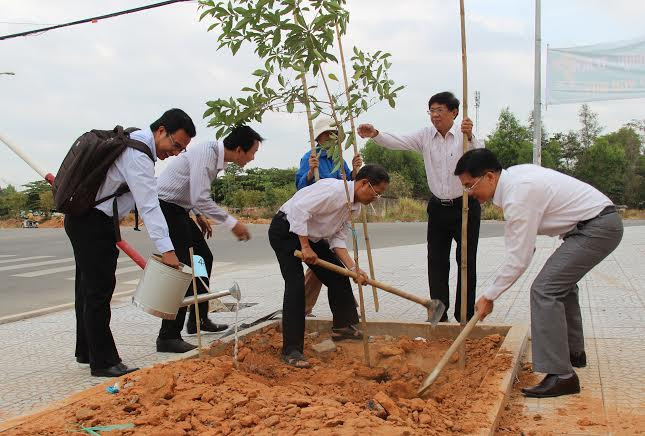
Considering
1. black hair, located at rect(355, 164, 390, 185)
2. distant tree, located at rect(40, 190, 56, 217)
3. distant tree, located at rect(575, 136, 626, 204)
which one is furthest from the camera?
distant tree, located at rect(575, 136, 626, 204)

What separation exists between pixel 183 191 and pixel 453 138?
2.21m

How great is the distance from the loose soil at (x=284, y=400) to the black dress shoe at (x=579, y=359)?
521 millimetres

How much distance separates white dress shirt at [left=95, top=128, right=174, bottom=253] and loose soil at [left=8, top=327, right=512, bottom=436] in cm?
83

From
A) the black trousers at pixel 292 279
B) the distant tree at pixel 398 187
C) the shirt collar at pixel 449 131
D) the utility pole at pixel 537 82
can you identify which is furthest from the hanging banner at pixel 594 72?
the distant tree at pixel 398 187

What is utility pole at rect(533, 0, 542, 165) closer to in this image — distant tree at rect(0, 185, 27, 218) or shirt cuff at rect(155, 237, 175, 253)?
shirt cuff at rect(155, 237, 175, 253)

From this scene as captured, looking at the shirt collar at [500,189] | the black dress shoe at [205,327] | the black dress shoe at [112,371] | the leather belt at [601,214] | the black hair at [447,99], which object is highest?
the black hair at [447,99]

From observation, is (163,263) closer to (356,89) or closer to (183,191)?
(183,191)

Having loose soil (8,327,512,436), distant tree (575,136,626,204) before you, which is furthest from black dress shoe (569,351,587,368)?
distant tree (575,136,626,204)

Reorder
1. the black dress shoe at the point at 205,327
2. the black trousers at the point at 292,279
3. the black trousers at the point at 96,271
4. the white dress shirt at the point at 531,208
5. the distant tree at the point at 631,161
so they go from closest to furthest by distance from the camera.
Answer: the white dress shirt at the point at 531,208, the black trousers at the point at 96,271, the black trousers at the point at 292,279, the black dress shoe at the point at 205,327, the distant tree at the point at 631,161

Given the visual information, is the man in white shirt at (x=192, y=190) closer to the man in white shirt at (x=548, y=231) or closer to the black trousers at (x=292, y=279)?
the black trousers at (x=292, y=279)

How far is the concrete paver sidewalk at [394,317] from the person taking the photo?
150 inches

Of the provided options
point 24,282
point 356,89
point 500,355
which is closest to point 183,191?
point 356,89

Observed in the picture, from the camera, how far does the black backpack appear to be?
4.01m

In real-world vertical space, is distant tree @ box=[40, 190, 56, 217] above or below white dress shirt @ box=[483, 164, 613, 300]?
below
